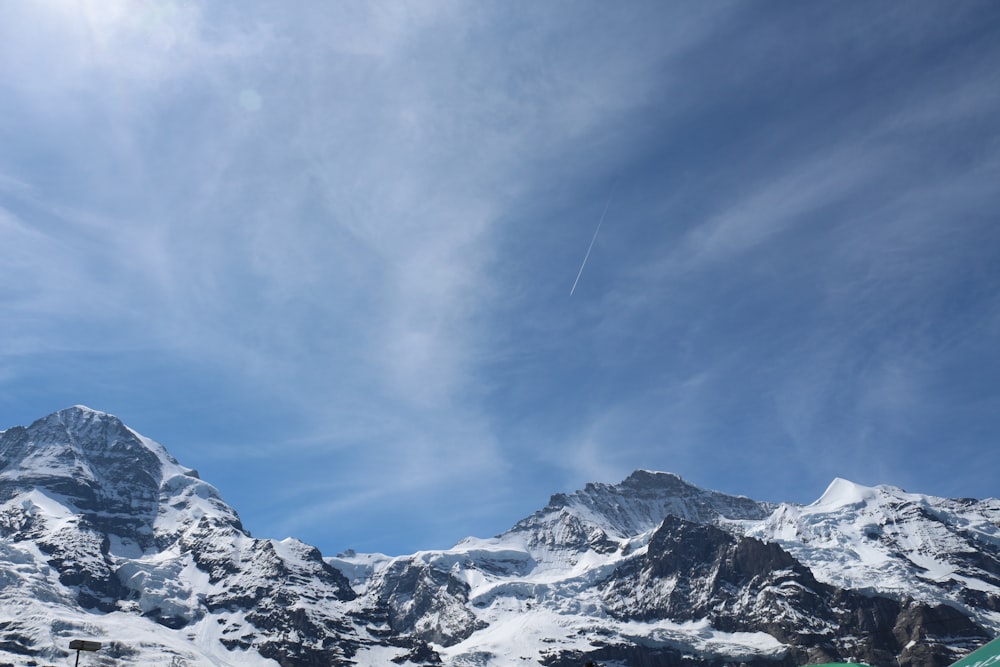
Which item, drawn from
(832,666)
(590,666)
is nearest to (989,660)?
(832,666)

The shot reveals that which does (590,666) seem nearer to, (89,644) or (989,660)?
(989,660)

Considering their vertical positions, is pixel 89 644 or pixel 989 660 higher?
pixel 89 644

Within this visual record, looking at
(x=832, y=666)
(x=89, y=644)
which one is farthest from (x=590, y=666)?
(x=89, y=644)

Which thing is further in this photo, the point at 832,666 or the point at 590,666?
the point at 832,666

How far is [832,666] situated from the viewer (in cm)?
3212

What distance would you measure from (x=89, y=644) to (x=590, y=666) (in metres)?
20.6

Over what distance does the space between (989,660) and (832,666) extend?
24.0ft

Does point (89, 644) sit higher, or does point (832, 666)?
point (89, 644)

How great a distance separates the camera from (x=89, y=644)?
107 feet

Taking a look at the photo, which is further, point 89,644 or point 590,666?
point 89,644

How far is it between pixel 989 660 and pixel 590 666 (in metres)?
12.7

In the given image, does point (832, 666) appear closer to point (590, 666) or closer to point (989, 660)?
point (989, 660)

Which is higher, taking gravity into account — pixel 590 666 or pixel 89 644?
pixel 89 644

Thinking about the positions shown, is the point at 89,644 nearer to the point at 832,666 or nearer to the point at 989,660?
the point at 832,666
